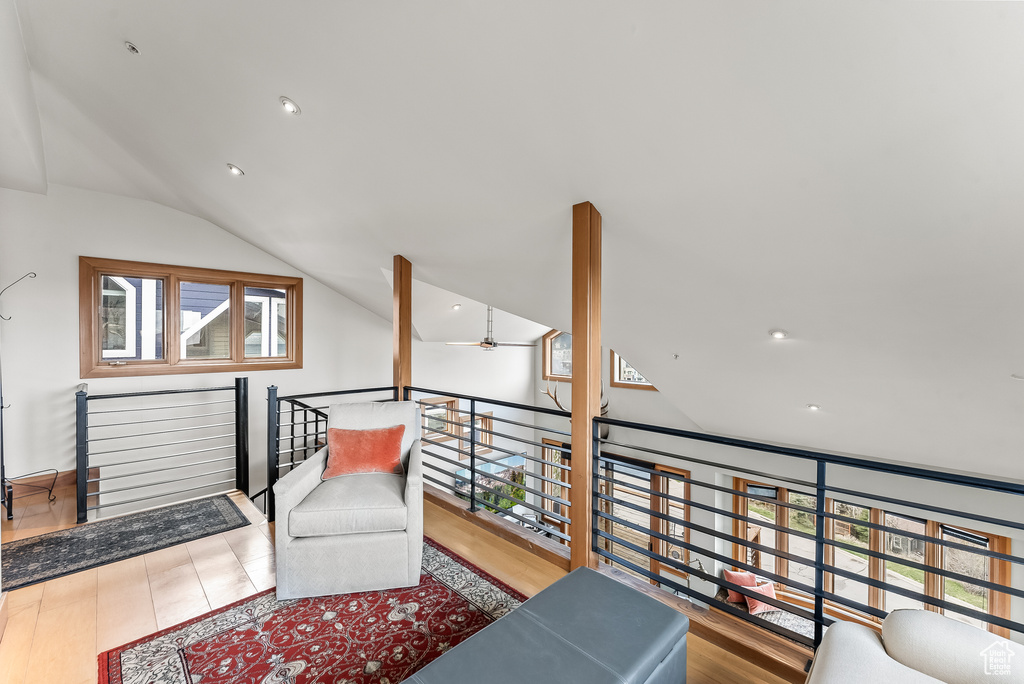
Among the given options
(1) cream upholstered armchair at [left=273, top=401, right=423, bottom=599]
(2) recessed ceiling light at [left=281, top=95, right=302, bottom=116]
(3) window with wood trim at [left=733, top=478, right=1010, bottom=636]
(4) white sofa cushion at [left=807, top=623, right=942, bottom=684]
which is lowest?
(3) window with wood trim at [left=733, top=478, right=1010, bottom=636]

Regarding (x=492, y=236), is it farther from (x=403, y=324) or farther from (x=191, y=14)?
(x=191, y=14)

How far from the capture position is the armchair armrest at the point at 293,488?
7.17 ft

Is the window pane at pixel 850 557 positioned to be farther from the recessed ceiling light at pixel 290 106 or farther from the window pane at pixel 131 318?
the window pane at pixel 131 318

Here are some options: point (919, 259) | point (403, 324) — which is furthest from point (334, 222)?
point (919, 259)

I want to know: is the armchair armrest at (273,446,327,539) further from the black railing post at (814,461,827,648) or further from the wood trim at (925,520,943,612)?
the wood trim at (925,520,943,612)

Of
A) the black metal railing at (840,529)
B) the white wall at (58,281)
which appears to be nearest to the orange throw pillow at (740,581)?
the black metal railing at (840,529)

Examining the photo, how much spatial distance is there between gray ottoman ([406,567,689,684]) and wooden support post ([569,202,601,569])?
2.63ft

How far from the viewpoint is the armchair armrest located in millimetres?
2186

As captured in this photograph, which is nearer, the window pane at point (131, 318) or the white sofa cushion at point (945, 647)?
the white sofa cushion at point (945, 647)

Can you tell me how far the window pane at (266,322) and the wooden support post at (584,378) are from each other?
13.5 feet

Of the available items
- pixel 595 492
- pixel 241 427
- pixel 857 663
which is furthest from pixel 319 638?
pixel 241 427

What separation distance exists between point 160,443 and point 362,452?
10.0ft

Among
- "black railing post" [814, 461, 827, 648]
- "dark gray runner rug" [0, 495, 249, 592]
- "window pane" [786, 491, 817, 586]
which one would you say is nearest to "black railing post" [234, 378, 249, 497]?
"dark gray runner rug" [0, 495, 249, 592]

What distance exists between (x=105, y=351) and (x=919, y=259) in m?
6.02
